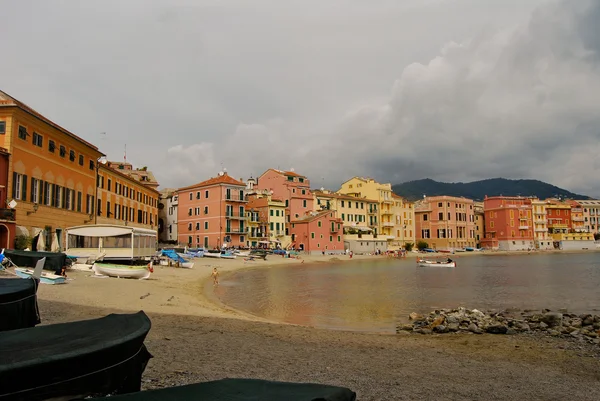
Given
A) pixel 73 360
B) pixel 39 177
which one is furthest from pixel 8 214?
pixel 73 360

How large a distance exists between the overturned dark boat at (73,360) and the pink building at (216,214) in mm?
68786

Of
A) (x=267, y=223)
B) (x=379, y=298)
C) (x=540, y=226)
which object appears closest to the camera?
(x=379, y=298)

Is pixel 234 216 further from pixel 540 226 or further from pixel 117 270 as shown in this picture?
pixel 540 226

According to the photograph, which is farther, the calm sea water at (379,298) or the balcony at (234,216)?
the balcony at (234,216)

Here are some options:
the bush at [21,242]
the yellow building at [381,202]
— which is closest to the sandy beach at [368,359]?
the bush at [21,242]

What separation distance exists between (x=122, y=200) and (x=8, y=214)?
964 inches

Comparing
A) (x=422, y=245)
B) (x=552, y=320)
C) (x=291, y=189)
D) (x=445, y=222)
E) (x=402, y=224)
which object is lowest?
(x=552, y=320)

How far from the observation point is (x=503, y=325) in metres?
16.5

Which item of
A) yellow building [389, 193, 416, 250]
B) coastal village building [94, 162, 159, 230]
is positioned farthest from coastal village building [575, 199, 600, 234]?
coastal village building [94, 162, 159, 230]

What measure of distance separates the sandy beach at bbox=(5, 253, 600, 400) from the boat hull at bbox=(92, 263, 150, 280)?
1113 cm

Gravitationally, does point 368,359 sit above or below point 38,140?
below

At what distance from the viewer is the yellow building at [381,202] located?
102 meters

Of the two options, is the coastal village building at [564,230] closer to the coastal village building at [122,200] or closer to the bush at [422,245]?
the bush at [422,245]

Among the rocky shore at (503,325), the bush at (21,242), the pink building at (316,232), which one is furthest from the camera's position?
the pink building at (316,232)
